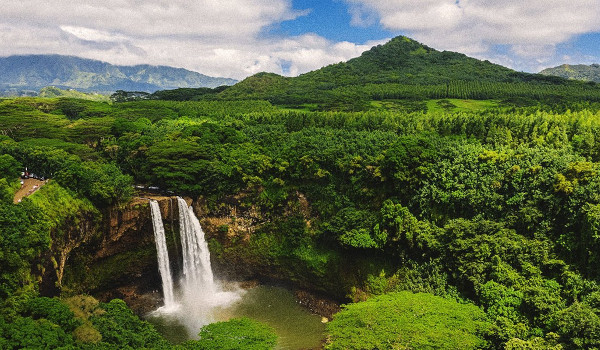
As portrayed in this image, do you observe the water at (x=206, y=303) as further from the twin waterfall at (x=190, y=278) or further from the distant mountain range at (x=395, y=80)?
the distant mountain range at (x=395, y=80)

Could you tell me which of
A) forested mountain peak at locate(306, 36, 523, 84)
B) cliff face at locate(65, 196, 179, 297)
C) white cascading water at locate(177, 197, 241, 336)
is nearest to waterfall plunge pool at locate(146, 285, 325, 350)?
white cascading water at locate(177, 197, 241, 336)

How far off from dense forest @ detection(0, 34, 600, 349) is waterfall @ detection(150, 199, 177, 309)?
260 cm

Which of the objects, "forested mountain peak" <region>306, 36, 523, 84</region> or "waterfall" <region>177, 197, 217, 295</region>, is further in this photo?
"forested mountain peak" <region>306, 36, 523, 84</region>

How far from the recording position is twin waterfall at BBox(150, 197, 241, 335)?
3047 cm

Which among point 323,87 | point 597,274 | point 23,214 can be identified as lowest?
point 597,274

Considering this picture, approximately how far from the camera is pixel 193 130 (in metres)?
43.7

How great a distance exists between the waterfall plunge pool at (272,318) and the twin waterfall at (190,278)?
0.63 m

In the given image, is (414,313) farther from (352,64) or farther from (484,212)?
(352,64)

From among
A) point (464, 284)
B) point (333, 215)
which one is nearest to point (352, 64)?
point (333, 215)

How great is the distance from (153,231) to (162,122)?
27684 millimetres

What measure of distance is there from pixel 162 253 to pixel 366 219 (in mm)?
17664

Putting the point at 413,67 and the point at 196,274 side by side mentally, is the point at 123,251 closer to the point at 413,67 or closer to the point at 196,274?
the point at 196,274

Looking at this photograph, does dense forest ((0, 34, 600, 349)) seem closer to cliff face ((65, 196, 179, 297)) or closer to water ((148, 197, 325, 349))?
cliff face ((65, 196, 179, 297))

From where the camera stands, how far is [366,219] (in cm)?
3225
